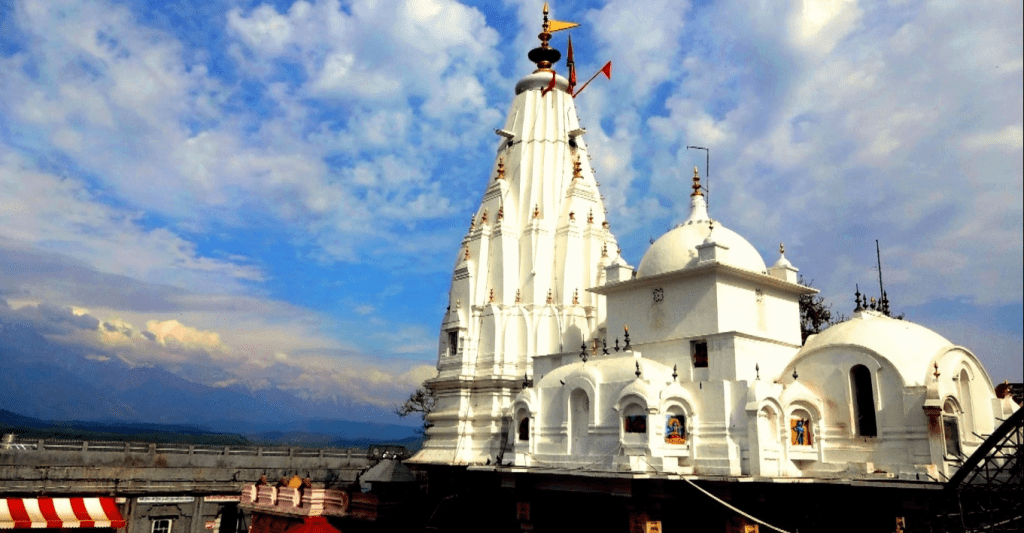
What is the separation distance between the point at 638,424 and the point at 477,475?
7.42 meters

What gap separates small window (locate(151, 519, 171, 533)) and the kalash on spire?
9175 mm

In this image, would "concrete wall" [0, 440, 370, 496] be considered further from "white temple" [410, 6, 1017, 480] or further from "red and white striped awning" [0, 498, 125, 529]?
"white temple" [410, 6, 1017, 480]

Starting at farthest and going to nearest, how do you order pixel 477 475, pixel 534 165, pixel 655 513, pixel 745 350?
1. pixel 534 165
2. pixel 477 475
3. pixel 745 350
4. pixel 655 513

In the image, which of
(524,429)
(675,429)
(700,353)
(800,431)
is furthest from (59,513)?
(800,431)

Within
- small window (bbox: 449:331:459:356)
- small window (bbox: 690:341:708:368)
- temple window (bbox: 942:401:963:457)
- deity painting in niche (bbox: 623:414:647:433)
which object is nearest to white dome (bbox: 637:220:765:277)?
small window (bbox: 690:341:708:368)

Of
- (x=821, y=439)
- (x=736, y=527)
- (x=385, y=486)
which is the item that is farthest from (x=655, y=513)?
(x=385, y=486)

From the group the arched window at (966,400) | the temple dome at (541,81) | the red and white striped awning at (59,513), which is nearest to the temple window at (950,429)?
the arched window at (966,400)

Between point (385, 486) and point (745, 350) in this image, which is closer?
point (745, 350)

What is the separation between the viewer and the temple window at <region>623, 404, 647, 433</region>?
19.1 metres

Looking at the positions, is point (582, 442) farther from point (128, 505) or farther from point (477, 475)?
point (128, 505)

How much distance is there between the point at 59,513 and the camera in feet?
77.8

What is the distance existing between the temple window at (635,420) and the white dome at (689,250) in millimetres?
4556

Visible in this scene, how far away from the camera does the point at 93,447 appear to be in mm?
26375

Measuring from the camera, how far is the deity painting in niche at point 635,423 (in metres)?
19.1
